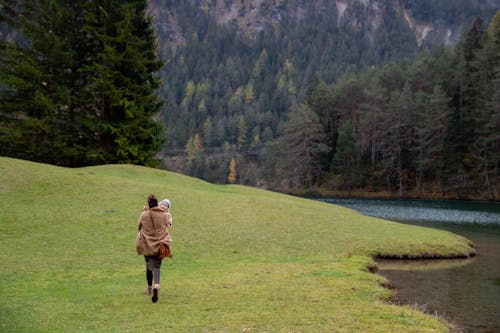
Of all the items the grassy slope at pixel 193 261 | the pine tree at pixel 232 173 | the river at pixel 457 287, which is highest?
the pine tree at pixel 232 173

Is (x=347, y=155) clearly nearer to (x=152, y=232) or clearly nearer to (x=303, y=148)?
(x=303, y=148)

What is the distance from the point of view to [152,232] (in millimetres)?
12852

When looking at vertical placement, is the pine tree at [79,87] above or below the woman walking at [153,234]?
above

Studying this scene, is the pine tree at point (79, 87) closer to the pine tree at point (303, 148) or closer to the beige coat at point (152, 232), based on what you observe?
the beige coat at point (152, 232)

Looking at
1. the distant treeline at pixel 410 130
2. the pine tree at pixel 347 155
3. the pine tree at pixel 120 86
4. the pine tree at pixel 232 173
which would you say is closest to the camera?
the pine tree at pixel 120 86

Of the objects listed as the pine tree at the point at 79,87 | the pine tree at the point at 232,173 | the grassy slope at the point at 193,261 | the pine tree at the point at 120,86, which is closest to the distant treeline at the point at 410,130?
the pine tree at the point at 232,173

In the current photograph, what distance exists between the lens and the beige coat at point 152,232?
498 inches

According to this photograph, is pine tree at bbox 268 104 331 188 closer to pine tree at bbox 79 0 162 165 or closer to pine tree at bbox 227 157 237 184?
pine tree at bbox 227 157 237 184

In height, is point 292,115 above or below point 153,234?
above

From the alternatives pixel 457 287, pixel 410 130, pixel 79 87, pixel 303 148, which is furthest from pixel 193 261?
pixel 303 148

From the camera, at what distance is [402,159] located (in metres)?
107

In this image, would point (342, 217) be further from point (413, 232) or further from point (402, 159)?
point (402, 159)

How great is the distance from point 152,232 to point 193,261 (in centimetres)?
681

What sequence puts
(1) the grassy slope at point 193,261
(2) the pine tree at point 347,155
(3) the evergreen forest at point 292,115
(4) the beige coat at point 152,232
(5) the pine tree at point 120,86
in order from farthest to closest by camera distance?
1. (2) the pine tree at point 347,155
2. (5) the pine tree at point 120,86
3. (3) the evergreen forest at point 292,115
4. (4) the beige coat at point 152,232
5. (1) the grassy slope at point 193,261
